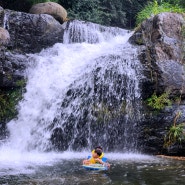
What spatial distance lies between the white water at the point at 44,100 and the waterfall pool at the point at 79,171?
3 cm

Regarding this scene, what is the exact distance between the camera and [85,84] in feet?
33.1

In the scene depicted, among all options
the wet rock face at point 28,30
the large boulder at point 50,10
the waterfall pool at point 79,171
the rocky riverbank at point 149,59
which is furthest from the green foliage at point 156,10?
the waterfall pool at point 79,171

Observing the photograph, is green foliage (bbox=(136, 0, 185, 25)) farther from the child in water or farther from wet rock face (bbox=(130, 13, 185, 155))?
the child in water

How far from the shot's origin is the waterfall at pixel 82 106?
9.37 metres

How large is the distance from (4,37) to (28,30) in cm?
149

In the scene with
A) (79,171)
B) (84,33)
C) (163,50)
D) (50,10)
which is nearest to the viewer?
(79,171)

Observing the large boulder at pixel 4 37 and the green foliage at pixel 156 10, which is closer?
the large boulder at pixel 4 37

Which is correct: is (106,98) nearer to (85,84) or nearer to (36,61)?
(85,84)

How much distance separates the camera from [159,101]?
9.72 metres

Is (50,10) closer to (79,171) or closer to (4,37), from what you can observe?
(4,37)

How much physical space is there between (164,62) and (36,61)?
4589 mm

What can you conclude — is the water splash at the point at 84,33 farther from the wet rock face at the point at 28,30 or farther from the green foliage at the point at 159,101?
the green foliage at the point at 159,101

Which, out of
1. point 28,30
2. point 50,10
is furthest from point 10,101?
point 50,10

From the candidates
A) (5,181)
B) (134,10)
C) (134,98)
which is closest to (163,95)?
(134,98)
